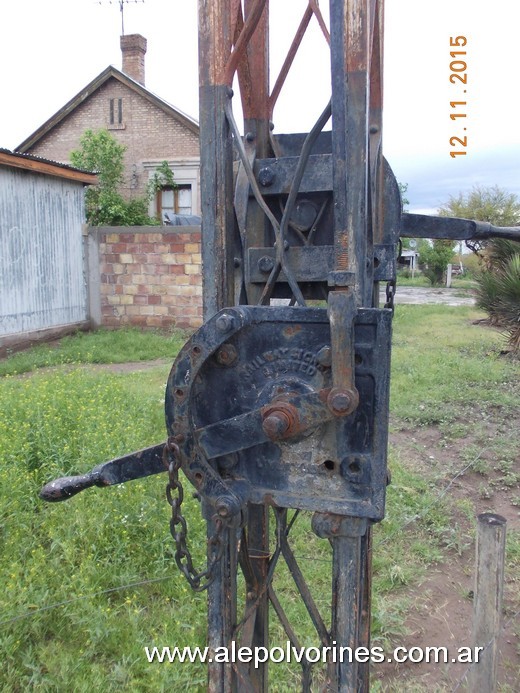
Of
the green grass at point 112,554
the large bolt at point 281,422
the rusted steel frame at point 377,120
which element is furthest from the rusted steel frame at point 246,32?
the green grass at point 112,554

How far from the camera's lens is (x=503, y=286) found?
411 inches

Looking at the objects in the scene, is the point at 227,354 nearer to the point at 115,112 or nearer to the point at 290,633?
the point at 290,633

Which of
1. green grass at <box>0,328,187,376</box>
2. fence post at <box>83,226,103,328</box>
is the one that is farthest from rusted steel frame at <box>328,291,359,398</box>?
fence post at <box>83,226,103,328</box>

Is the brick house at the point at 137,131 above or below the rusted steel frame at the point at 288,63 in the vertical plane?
above

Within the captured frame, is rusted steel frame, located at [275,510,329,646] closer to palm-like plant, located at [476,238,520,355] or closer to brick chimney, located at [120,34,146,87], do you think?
palm-like plant, located at [476,238,520,355]

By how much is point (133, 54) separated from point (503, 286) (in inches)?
549

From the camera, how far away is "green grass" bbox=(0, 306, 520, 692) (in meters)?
2.89

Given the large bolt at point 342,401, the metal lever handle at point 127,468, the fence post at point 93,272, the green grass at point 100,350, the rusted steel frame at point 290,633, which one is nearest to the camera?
the large bolt at point 342,401

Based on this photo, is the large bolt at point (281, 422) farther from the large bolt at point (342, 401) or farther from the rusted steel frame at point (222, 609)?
the rusted steel frame at point (222, 609)

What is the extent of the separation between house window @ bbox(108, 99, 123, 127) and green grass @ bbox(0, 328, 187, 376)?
9.14 metres

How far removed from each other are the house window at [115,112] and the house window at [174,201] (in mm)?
2350

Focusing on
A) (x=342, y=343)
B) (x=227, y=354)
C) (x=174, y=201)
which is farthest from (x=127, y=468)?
(x=174, y=201)

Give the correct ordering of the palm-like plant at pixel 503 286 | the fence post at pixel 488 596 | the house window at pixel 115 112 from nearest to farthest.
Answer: the fence post at pixel 488 596
the palm-like plant at pixel 503 286
the house window at pixel 115 112

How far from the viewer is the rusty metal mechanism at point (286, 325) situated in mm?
1459
